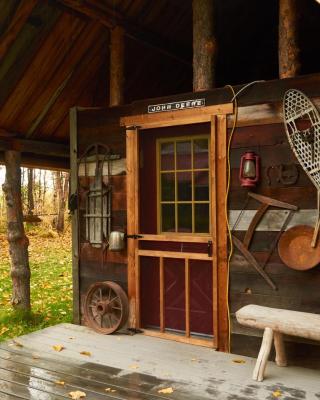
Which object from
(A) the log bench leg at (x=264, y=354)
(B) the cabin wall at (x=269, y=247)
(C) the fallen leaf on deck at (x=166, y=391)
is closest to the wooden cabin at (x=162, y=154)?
(B) the cabin wall at (x=269, y=247)

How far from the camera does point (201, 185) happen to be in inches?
190

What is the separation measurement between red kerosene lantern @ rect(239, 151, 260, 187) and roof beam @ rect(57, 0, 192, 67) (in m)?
2.60

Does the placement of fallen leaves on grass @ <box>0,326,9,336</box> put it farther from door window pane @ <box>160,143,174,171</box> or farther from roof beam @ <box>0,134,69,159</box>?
door window pane @ <box>160,143,174,171</box>

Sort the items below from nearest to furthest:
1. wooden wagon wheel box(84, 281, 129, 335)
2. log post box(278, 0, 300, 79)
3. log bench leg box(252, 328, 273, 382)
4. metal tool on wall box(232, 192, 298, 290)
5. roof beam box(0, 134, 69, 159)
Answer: log bench leg box(252, 328, 273, 382)
metal tool on wall box(232, 192, 298, 290)
log post box(278, 0, 300, 79)
wooden wagon wheel box(84, 281, 129, 335)
roof beam box(0, 134, 69, 159)

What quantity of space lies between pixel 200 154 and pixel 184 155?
199mm

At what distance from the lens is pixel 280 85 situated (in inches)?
166

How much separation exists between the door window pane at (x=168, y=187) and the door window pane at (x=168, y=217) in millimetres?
95

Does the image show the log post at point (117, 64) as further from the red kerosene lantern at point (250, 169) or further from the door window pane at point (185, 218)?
the red kerosene lantern at point (250, 169)

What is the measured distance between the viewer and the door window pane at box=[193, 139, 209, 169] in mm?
4785

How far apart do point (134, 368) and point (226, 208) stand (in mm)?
1813

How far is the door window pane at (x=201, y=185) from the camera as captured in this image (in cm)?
479

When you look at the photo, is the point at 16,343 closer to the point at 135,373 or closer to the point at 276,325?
the point at 135,373

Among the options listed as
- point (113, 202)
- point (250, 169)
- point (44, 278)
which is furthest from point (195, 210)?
point (44, 278)

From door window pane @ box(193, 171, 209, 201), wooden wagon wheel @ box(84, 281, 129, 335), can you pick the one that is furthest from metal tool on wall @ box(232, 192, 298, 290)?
wooden wagon wheel @ box(84, 281, 129, 335)
